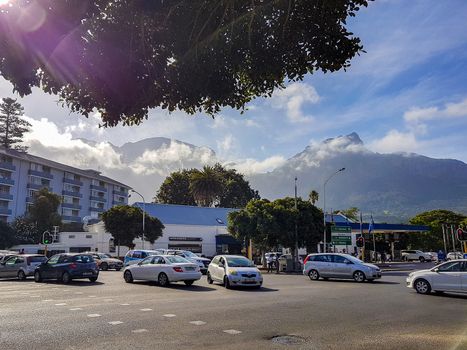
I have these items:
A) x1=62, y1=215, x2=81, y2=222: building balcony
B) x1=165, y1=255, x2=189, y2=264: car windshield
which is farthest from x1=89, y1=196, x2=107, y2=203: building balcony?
x1=165, y1=255, x2=189, y2=264: car windshield

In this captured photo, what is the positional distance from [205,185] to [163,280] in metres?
62.0

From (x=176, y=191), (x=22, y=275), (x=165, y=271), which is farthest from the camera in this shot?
(x=176, y=191)

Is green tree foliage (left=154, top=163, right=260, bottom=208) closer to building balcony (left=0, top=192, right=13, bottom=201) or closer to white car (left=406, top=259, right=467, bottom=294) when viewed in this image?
building balcony (left=0, top=192, right=13, bottom=201)

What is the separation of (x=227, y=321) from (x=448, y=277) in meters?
10.2

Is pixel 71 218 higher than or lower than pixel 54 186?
lower

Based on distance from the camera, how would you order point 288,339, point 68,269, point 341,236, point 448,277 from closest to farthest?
Answer: point 288,339 < point 448,277 < point 68,269 < point 341,236

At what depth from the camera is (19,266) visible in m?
27.1

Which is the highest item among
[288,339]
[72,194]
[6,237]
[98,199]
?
[72,194]

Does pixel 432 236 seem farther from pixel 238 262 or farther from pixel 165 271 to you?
pixel 165 271

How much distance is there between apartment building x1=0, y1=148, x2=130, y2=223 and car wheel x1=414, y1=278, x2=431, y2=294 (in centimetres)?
6356

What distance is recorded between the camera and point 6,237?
58.6 m

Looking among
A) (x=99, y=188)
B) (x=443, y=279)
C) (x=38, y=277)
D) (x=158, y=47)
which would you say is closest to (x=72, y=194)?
(x=99, y=188)

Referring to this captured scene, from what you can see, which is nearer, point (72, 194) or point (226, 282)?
point (226, 282)

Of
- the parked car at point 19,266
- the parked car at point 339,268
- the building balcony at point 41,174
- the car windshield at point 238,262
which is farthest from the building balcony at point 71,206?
the car windshield at point 238,262
